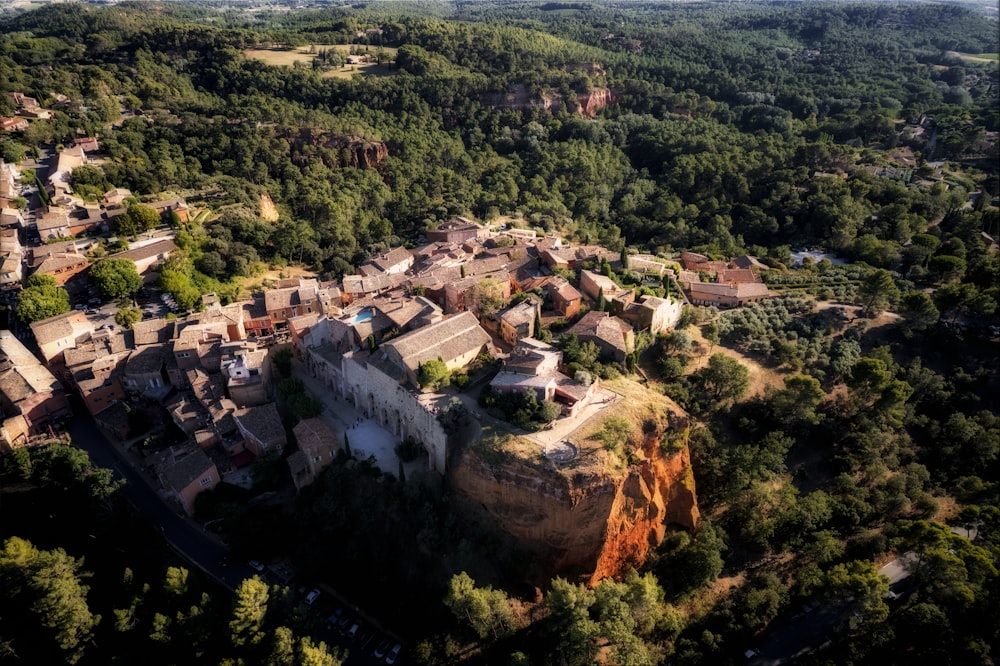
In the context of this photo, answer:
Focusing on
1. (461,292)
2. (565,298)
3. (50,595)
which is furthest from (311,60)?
(50,595)

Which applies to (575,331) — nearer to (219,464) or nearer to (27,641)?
(219,464)

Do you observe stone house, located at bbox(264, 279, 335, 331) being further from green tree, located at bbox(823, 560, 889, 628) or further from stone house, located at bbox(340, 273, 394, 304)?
green tree, located at bbox(823, 560, 889, 628)

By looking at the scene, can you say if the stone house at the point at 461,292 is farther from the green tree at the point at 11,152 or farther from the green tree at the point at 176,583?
the green tree at the point at 11,152

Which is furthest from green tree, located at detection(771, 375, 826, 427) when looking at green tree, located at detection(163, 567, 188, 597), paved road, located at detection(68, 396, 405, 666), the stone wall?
green tree, located at detection(163, 567, 188, 597)

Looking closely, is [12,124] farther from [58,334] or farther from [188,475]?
[188,475]

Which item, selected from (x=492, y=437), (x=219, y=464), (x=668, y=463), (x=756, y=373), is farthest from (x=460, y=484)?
(x=756, y=373)

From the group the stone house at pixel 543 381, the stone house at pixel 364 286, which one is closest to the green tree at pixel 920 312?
the stone house at pixel 543 381
